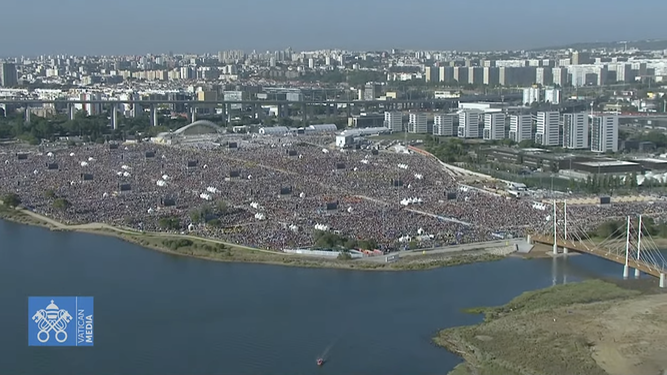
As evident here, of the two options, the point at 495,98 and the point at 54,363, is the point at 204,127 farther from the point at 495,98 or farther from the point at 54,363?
the point at 54,363

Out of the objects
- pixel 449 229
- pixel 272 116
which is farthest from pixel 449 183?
pixel 272 116

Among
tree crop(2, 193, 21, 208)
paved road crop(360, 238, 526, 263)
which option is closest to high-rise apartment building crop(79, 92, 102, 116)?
tree crop(2, 193, 21, 208)

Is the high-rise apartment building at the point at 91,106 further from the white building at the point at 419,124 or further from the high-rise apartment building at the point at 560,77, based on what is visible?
the high-rise apartment building at the point at 560,77

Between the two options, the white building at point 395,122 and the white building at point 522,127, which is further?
the white building at point 395,122

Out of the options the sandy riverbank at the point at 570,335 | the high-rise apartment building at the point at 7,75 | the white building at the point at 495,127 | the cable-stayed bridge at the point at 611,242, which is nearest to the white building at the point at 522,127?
the white building at the point at 495,127

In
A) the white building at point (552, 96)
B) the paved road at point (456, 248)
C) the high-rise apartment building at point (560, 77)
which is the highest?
the high-rise apartment building at point (560, 77)
